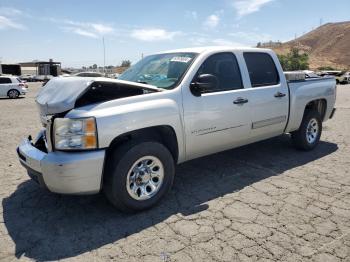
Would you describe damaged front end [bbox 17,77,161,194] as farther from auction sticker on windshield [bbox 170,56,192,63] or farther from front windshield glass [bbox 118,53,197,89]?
auction sticker on windshield [bbox 170,56,192,63]

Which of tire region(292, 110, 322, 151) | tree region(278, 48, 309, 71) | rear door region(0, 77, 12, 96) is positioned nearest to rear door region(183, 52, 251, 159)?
tire region(292, 110, 322, 151)

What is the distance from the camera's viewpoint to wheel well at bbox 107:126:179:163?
374cm

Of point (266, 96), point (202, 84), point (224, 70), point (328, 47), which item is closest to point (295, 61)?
point (328, 47)

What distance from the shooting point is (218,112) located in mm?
4453

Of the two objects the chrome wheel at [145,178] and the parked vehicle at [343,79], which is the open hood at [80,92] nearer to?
the chrome wheel at [145,178]

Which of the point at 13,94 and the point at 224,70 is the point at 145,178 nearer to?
the point at 224,70

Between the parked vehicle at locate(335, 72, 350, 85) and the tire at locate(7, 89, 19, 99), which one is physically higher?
the parked vehicle at locate(335, 72, 350, 85)

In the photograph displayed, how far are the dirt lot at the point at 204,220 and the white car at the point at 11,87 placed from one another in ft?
62.3

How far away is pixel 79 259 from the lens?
3.02 metres

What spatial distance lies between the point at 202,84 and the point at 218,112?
1.76ft

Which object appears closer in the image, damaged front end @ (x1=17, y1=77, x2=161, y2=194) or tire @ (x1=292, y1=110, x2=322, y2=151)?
damaged front end @ (x1=17, y1=77, x2=161, y2=194)

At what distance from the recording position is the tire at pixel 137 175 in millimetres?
3584

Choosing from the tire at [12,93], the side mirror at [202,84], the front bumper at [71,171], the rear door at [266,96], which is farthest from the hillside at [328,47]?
the front bumper at [71,171]

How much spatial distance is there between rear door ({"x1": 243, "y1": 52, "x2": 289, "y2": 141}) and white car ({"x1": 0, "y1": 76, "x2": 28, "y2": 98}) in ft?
68.7
